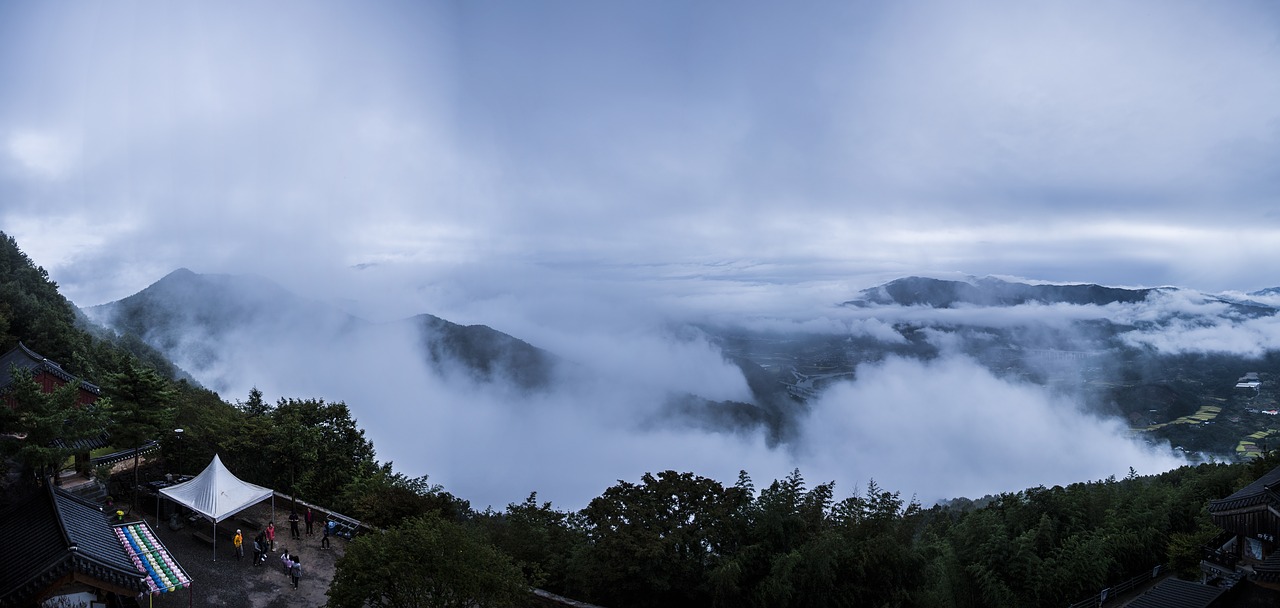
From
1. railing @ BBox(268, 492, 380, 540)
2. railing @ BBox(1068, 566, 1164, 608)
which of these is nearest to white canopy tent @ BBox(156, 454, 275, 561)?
railing @ BBox(268, 492, 380, 540)

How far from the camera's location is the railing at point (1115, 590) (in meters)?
20.4

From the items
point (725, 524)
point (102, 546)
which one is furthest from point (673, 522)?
point (102, 546)

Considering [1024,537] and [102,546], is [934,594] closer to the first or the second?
[1024,537]

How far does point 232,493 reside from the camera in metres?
19.0

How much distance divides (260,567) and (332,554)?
6.54ft

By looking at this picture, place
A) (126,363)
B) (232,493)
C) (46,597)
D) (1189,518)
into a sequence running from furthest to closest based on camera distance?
(1189,518) → (126,363) → (232,493) → (46,597)

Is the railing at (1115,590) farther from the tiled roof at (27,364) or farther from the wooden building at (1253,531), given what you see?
the tiled roof at (27,364)

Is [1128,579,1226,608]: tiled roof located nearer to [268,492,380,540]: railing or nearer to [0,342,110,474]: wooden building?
[268,492,380,540]: railing

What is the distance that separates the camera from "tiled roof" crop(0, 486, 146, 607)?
421 inches

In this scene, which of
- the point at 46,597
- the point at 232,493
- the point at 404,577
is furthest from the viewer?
the point at 232,493

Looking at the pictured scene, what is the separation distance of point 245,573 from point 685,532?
12.4 m

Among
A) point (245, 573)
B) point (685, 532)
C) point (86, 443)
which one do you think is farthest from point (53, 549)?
point (685, 532)

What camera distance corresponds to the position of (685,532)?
1691 cm

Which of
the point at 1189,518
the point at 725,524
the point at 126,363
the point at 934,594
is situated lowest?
the point at 1189,518
